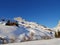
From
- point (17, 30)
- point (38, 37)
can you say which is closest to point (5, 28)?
point (17, 30)

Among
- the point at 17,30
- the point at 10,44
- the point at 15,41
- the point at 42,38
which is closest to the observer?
the point at 10,44

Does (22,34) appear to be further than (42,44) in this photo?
Yes

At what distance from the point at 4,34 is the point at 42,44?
1140mm

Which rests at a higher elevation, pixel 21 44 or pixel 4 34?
pixel 4 34

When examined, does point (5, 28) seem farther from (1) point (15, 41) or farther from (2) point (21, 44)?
(2) point (21, 44)

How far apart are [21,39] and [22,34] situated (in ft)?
0.55

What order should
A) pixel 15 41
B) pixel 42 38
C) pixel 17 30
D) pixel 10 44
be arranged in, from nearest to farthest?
pixel 10 44
pixel 15 41
pixel 17 30
pixel 42 38

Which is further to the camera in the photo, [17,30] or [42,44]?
[17,30]

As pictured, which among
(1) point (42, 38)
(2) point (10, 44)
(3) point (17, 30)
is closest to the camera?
(2) point (10, 44)

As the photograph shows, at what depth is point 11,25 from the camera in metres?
5.21

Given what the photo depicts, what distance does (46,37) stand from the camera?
533cm

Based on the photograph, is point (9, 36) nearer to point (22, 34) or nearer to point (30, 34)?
point (22, 34)

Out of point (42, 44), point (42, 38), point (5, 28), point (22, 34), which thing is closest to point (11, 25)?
point (5, 28)

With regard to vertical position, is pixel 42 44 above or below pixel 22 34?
below
